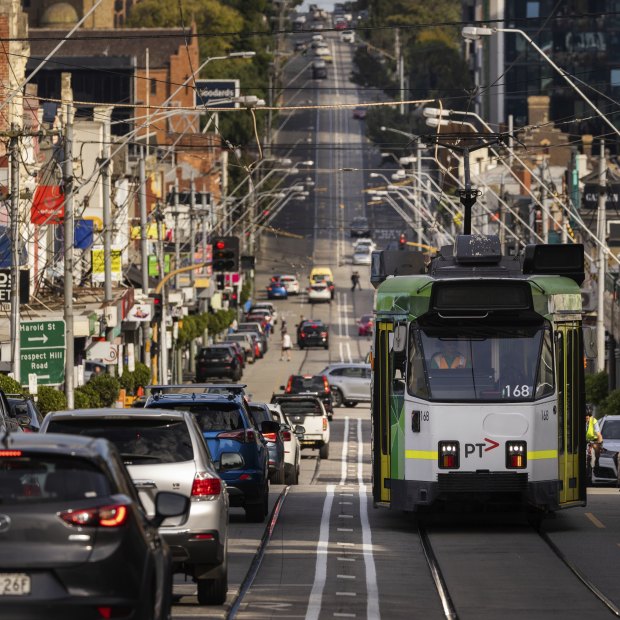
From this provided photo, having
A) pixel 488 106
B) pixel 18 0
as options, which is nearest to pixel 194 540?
pixel 18 0

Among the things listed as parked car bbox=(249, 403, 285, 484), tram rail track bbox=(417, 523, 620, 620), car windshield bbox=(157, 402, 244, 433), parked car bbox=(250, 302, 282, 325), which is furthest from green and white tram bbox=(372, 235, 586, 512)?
parked car bbox=(250, 302, 282, 325)

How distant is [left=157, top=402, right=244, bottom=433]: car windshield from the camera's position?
23.0 meters

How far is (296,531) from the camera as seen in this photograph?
2356 cm

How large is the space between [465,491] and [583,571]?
364 centimetres

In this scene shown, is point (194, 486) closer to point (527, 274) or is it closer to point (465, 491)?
point (465, 491)

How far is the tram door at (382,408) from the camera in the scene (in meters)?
22.9

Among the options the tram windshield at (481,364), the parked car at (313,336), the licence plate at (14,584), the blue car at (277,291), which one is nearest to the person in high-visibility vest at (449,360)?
the tram windshield at (481,364)

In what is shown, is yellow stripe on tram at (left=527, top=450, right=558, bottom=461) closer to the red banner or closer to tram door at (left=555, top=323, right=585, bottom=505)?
tram door at (left=555, top=323, right=585, bottom=505)

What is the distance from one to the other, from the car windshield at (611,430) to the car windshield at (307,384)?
23.9m

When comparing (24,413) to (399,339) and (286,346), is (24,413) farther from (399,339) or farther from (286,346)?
(286,346)

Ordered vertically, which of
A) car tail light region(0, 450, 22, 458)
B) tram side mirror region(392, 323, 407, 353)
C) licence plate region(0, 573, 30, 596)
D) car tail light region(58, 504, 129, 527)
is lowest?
licence plate region(0, 573, 30, 596)

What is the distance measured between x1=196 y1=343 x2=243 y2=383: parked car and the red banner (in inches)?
1016

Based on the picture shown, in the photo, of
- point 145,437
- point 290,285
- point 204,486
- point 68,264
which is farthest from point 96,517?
point 290,285

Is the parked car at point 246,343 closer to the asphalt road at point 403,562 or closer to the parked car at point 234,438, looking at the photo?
the asphalt road at point 403,562
